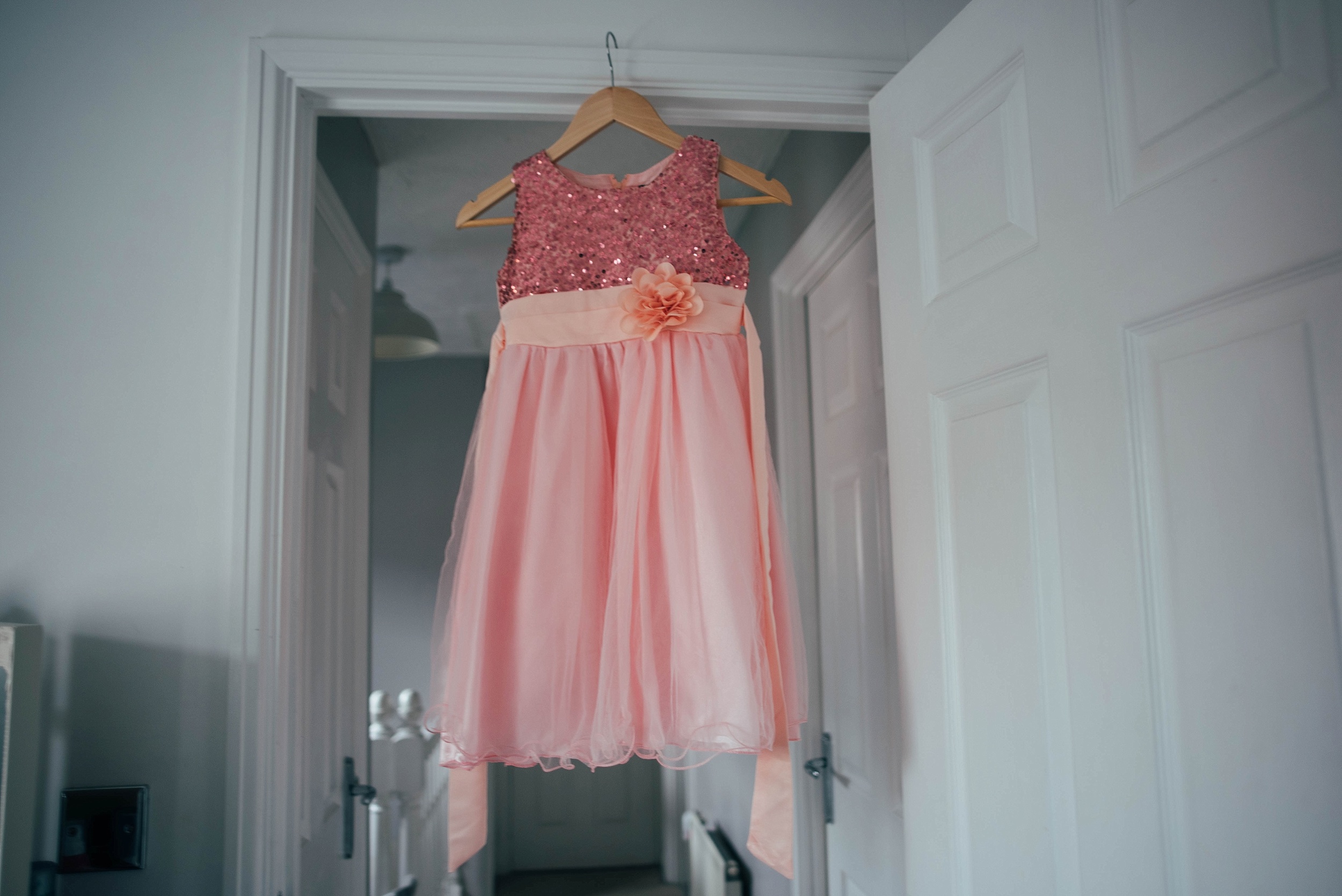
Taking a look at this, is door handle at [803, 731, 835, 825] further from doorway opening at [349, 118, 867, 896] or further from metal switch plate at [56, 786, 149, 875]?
metal switch plate at [56, 786, 149, 875]

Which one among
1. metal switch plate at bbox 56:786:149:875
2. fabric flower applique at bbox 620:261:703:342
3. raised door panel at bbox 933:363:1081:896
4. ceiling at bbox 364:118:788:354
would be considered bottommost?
metal switch plate at bbox 56:786:149:875

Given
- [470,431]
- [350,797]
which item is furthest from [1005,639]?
[470,431]

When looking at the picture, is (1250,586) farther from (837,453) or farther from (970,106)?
(837,453)

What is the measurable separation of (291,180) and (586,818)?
12.7 feet

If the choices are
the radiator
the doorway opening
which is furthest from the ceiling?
the radiator

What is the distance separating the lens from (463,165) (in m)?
2.28

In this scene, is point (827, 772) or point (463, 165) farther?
point (463, 165)

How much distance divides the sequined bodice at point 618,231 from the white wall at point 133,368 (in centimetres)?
28

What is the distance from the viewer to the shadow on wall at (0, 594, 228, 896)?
105cm

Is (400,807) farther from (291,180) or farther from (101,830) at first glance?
(291,180)

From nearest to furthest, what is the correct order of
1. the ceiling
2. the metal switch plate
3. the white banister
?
the metal switch plate
the ceiling
the white banister

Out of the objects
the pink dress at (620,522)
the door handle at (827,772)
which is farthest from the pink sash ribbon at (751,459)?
the door handle at (827,772)

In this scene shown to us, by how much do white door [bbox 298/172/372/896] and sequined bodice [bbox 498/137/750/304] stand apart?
1.68 ft

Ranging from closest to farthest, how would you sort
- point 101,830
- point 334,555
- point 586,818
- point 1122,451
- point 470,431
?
point 1122,451, point 101,830, point 334,555, point 586,818, point 470,431
